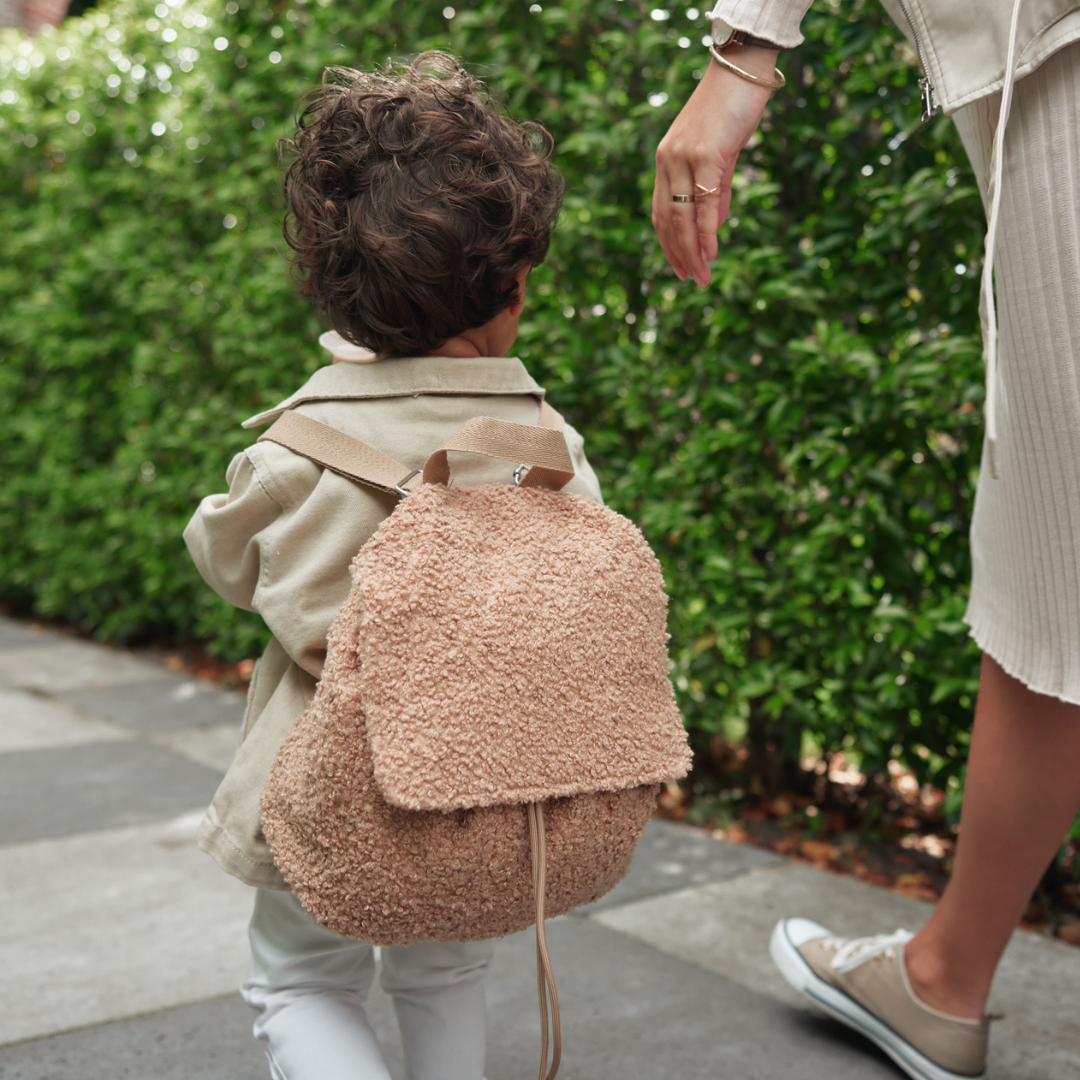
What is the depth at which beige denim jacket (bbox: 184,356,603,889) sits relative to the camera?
1428mm

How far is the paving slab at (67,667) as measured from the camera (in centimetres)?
519

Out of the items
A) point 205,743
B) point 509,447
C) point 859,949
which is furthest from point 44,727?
point 509,447

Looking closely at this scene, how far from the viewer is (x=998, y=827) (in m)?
1.80

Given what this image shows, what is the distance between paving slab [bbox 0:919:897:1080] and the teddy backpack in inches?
31.1

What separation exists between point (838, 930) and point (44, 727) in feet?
10.3

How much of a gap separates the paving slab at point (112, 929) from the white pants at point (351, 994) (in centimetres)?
61

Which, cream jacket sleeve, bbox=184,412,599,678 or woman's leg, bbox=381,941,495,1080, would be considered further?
woman's leg, bbox=381,941,495,1080

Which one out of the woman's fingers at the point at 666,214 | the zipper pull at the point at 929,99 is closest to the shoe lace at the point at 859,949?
the woman's fingers at the point at 666,214

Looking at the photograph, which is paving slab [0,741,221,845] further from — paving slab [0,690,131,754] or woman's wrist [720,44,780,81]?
woman's wrist [720,44,780,81]

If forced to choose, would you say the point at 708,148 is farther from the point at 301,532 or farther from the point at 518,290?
the point at 301,532

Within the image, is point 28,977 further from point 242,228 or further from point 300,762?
point 242,228

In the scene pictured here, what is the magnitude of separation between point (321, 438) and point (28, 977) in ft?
5.12

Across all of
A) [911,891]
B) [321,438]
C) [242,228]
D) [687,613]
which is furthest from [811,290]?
[242,228]

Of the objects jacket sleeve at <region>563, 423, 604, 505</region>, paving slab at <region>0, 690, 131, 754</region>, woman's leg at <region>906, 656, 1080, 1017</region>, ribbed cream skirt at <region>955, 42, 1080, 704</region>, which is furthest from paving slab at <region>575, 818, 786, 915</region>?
paving slab at <region>0, 690, 131, 754</region>
